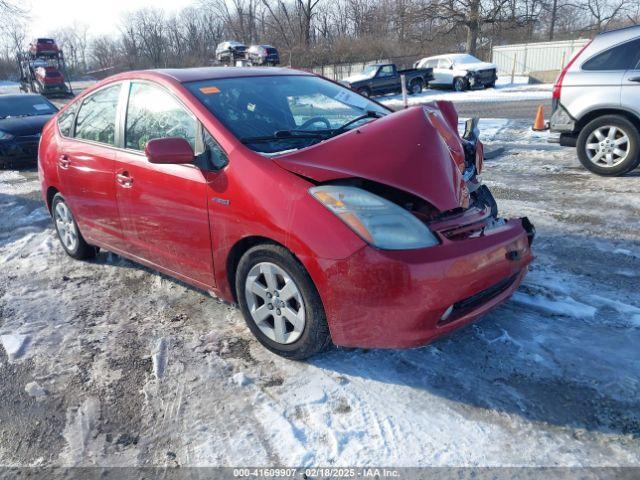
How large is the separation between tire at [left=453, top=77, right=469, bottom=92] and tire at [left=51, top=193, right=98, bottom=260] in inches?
903

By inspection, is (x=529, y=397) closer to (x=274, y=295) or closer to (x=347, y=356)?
(x=347, y=356)

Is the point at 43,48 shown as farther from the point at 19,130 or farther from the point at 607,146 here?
the point at 607,146

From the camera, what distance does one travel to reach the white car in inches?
967

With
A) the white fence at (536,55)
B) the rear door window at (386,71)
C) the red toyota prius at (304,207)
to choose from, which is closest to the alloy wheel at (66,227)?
the red toyota prius at (304,207)

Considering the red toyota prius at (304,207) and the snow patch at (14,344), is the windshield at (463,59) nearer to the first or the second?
the red toyota prius at (304,207)

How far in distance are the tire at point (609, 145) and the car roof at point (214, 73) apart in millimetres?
4464

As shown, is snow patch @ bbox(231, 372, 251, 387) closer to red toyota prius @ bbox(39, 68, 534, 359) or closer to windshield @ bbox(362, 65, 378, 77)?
red toyota prius @ bbox(39, 68, 534, 359)

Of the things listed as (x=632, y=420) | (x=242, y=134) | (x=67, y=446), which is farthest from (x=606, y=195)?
(x=67, y=446)

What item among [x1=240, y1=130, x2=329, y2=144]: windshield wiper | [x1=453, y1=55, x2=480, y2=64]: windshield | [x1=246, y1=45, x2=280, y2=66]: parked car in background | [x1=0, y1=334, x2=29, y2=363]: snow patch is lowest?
[x1=0, y1=334, x2=29, y2=363]: snow patch

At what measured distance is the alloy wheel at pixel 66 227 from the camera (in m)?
4.87

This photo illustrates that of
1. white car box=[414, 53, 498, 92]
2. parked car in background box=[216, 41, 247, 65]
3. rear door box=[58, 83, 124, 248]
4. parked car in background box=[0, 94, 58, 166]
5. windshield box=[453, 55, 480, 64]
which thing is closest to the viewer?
rear door box=[58, 83, 124, 248]

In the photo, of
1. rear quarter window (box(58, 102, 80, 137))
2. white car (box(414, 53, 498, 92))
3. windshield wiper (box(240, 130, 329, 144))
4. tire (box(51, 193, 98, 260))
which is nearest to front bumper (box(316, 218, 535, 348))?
windshield wiper (box(240, 130, 329, 144))

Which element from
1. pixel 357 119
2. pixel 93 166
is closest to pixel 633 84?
pixel 357 119

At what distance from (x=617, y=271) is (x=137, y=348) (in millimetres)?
3572
